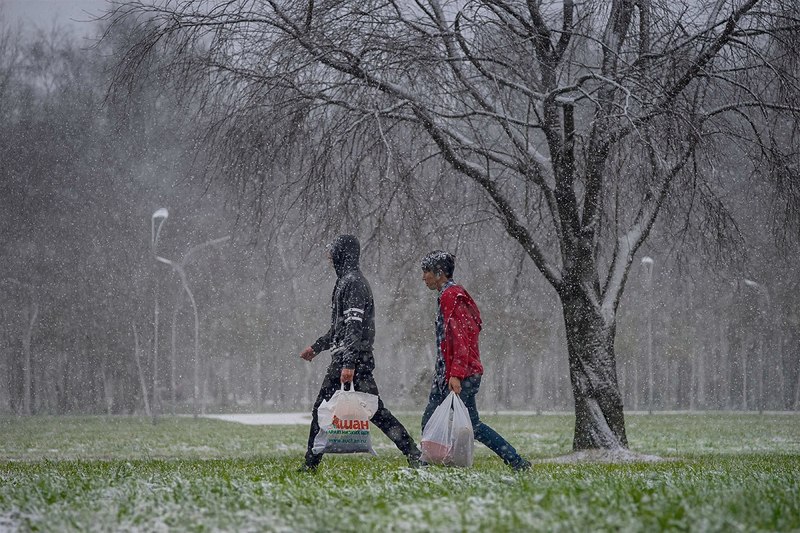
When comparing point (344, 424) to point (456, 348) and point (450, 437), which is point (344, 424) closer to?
point (450, 437)

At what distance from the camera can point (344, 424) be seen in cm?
903

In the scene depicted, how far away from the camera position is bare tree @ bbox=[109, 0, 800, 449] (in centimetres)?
1208

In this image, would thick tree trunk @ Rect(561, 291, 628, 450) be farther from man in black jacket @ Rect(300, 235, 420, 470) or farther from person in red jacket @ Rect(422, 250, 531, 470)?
man in black jacket @ Rect(300, 235, 420, 470)

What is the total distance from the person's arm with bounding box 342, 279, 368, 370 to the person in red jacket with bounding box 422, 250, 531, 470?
1.99ft

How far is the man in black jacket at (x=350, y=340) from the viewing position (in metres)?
9.30

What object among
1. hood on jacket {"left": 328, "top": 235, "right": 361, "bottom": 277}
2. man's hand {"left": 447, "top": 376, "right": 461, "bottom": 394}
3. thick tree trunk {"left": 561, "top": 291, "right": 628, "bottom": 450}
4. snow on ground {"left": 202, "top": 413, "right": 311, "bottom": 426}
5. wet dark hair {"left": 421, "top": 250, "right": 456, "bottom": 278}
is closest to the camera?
man's hand {"left": 447, "top": 376, "right": 461, "bottom": 394}

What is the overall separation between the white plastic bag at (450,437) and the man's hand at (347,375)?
0.76 m

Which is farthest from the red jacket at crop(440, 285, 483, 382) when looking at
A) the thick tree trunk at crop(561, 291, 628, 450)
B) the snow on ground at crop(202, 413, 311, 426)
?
the snow on ground at crop(202, 413, 311, 426)

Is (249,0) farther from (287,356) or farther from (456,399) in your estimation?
(287,356)

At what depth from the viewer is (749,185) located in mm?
14258

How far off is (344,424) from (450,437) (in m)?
0.89

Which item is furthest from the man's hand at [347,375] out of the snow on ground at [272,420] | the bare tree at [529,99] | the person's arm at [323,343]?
the snow on ground at [272,420]

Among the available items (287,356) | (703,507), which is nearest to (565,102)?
(703,507)

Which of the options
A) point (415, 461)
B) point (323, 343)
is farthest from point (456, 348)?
point (323, 343)
